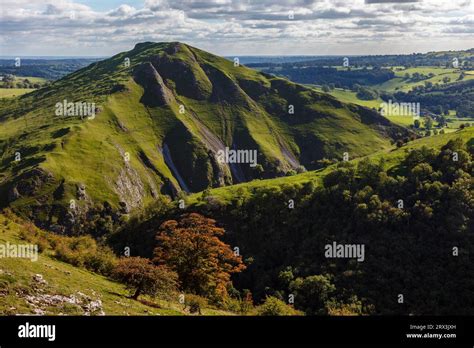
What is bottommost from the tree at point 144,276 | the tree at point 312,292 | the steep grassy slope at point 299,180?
the tree at point 312,292

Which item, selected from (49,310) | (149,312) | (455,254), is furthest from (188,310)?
(455,254)

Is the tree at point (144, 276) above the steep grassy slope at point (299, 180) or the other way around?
above

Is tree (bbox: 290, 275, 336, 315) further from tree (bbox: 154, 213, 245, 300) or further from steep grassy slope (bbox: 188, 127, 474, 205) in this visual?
steep grassy slope (bbox: 188, 127, 474, 205)

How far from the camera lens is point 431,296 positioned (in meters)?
87.7

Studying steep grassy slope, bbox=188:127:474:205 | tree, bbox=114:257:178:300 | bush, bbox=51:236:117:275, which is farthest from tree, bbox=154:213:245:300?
steep grassy slope, bbox=188:127:474:205

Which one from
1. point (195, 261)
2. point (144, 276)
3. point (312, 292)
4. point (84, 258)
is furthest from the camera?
point (312, 292)

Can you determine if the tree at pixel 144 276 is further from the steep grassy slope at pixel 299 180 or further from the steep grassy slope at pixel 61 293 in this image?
the steep grassy slope at pixel 299 180

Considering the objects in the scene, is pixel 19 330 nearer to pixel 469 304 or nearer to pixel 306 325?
pixel 306 325

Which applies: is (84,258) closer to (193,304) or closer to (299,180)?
(193,304)

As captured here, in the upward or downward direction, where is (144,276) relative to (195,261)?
upward

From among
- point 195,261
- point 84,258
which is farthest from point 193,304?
point 84,258

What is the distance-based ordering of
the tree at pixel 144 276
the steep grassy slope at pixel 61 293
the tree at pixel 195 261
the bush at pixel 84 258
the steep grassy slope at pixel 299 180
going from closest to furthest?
the steep grassy slope at pixel 61 293, the tree at pixel 144 276, the bush at pixel 84 258, the tree at pixel 195 261, the steep grassy slope at pixel 299 180

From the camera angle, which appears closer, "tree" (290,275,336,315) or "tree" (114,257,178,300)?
"tree" (114,257,178,300)

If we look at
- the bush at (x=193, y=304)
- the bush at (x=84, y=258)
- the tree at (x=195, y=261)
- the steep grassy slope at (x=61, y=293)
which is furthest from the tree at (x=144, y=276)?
the tree at (x=195, y=261)
